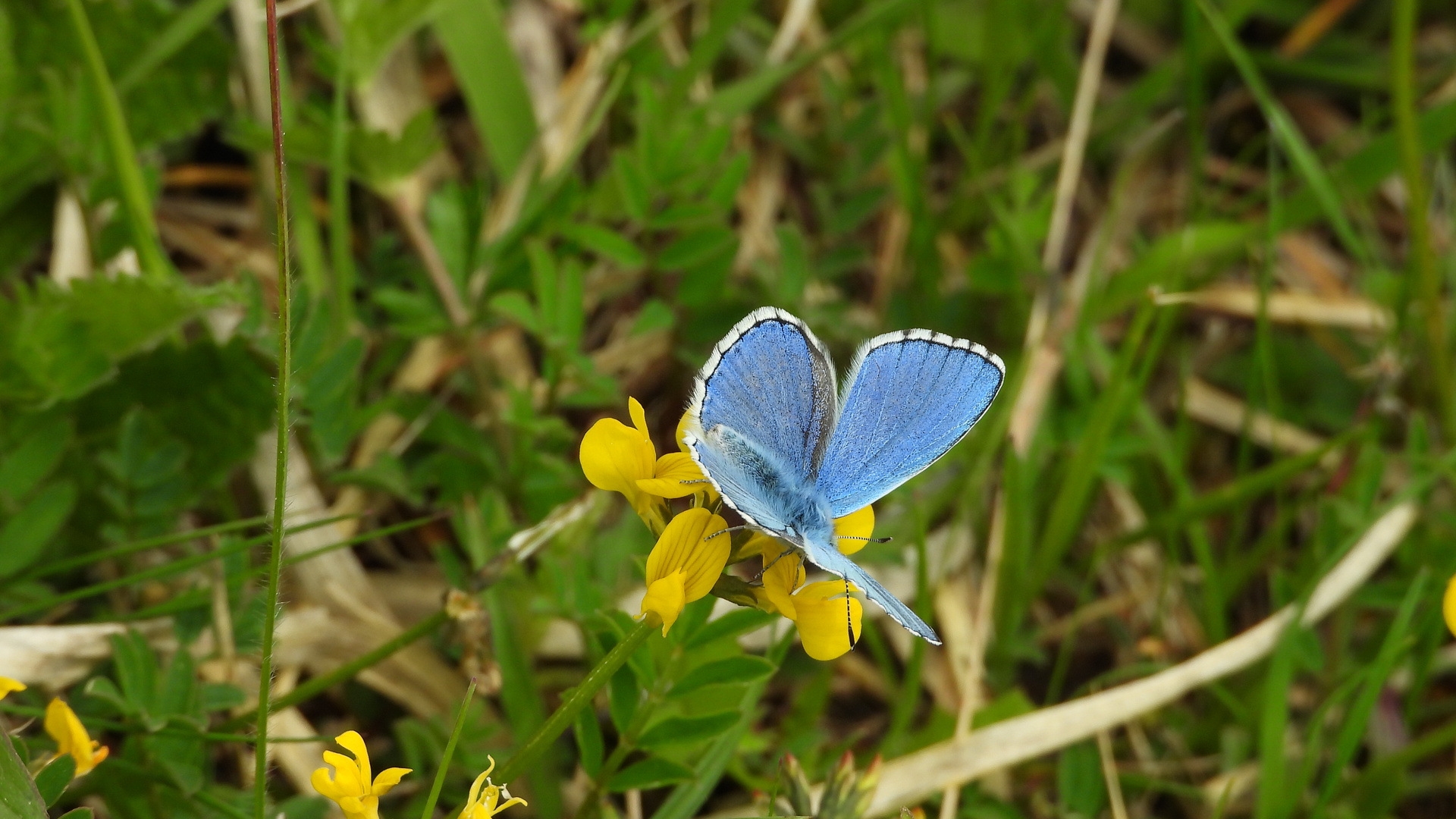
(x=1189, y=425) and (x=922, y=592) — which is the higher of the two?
(x=922, y=592)

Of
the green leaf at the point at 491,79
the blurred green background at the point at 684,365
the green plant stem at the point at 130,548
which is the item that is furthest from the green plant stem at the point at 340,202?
the green plant stem at the point at 130,548

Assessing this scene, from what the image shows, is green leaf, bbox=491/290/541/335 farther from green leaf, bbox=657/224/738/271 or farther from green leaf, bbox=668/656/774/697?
green leaf, bbox=668/656/774/697

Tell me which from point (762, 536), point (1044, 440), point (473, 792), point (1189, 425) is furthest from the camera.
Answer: point (1189, 425)

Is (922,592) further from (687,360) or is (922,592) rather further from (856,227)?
(856,227)

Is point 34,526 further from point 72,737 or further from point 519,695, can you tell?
point 519,695

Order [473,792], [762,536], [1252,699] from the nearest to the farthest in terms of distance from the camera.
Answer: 1. [473,792]
2. [762,536]
3. [1252,699]

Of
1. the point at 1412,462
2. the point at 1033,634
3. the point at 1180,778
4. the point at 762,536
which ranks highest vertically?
the point at 762,536

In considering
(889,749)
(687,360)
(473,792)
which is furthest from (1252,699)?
(473,792)

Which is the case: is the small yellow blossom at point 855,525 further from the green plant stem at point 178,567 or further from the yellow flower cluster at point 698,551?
the green plant stem at point 178,567
